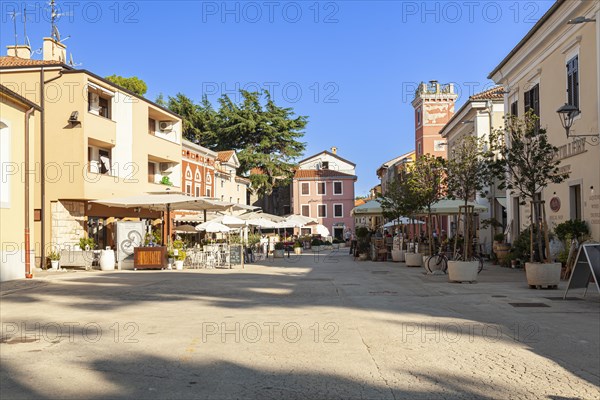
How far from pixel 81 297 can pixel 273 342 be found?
23.2 feet

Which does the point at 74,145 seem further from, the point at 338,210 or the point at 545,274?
the point at 338,210

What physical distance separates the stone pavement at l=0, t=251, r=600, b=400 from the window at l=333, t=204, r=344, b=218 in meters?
59.3

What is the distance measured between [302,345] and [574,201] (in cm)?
1320

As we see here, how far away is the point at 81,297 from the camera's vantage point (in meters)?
13.1

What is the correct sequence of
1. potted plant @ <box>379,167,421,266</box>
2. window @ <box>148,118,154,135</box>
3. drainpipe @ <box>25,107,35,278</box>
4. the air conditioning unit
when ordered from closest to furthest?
drainpipe @ <box>25,107,35,278</box> < potted plant @ <box>379,167,421,266</box> < window @ <box>148,118,154,135</box> < the air conditioning unit

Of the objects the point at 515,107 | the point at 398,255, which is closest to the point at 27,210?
the point at 398,255

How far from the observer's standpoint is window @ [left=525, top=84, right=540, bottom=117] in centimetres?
2056

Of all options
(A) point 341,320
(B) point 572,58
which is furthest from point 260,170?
(A) point 341,320

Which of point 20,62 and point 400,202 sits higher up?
point 20,62

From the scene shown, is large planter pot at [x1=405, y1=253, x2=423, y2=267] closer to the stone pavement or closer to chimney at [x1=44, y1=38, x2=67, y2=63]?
the stone pavement

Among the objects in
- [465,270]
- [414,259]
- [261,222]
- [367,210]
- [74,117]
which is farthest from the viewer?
[261,222]

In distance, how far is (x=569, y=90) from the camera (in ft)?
57.7

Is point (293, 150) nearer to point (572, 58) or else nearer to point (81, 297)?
point (572, 58)

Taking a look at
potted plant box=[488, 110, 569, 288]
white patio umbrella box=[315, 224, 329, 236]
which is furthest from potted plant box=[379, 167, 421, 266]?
white patio umbrella box=[315, 224, 329, 236]
